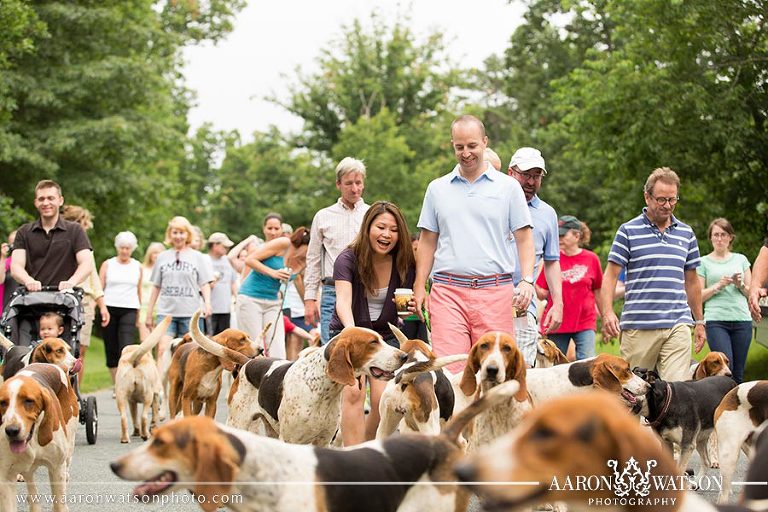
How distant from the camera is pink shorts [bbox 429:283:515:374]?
288 inches

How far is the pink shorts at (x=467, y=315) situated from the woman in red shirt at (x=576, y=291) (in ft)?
13.4

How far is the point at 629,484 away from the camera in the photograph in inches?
126

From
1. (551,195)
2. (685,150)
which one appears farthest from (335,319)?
(551,195)

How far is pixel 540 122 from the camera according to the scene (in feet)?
163

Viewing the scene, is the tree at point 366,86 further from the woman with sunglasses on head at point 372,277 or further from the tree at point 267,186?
the woman with sunglasses on head at point 372,277

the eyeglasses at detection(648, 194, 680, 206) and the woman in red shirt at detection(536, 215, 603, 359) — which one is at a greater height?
the eyeglasses at detection(648, 194, 680, 206)

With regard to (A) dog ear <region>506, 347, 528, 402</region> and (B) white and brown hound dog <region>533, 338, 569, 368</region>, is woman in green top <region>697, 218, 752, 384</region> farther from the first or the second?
(A) dog ear <region>506, 347, 528, 402</region>

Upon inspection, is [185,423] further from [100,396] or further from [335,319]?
[100,396]

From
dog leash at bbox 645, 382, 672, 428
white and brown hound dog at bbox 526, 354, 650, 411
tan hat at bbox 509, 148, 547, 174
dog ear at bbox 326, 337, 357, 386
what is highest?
tan hat at bbox 509, 148, 547, 174

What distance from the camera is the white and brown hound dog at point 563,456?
121 inches

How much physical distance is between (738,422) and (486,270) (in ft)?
6.17

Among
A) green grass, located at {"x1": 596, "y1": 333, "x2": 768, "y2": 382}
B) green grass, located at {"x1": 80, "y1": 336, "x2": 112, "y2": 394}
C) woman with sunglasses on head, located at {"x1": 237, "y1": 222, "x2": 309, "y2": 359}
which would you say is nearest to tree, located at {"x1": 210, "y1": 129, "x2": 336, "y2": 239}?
green grass, located at {"x1": 80, "y1": 336, "x2": 112, "y2": 394}

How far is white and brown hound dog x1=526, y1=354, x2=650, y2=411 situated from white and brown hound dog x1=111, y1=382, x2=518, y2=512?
310 centimetres

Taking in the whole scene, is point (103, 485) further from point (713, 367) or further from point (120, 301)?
point (120, 301)
